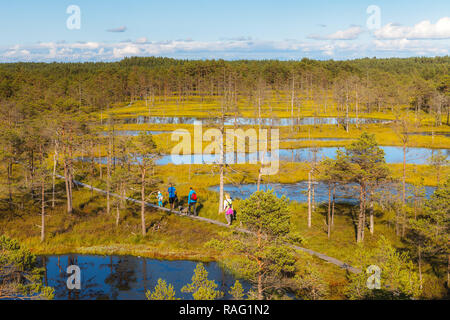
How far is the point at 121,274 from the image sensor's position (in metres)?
24.9

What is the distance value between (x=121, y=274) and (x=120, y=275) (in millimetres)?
173

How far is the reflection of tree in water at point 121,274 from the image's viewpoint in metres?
22.9

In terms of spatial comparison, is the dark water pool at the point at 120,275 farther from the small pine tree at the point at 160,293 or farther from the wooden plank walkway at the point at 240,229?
the small pine tree at the point at 160,293

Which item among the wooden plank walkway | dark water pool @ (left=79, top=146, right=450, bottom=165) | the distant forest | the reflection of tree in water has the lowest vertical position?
the reflection of tree in water

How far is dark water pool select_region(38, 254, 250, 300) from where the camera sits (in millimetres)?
22156

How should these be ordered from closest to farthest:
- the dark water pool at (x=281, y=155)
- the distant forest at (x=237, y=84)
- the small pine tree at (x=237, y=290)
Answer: the small pine tree at (x=237, y=290)
the dark water pool at (x=281, y=155)
the distant forest at (x=237, y=84)

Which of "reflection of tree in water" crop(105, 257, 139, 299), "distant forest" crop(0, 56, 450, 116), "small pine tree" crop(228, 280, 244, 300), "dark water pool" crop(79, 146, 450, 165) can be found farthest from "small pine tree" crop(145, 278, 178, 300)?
"distant forest" crop(0, 56, 450, 116)

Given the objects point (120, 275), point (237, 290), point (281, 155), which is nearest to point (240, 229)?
point (237, 290)

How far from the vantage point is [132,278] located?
24188 mm

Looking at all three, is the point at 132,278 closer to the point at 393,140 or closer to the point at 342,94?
the point at 393,140

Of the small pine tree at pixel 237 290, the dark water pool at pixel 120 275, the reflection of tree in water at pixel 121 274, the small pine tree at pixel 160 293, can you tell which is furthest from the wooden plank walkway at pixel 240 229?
the reflection of tree in water at pixel 121 274

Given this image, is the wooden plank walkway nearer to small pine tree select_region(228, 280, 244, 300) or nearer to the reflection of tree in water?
small pine tree select_region(228, 280, 244, 300)

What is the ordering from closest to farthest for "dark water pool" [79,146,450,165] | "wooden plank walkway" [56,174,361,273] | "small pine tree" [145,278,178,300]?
"small pine tree" [145,278,178,300] → "wooden plank walkway" [56,174,361,273] → "dark water pool" [79,146,450,165]
